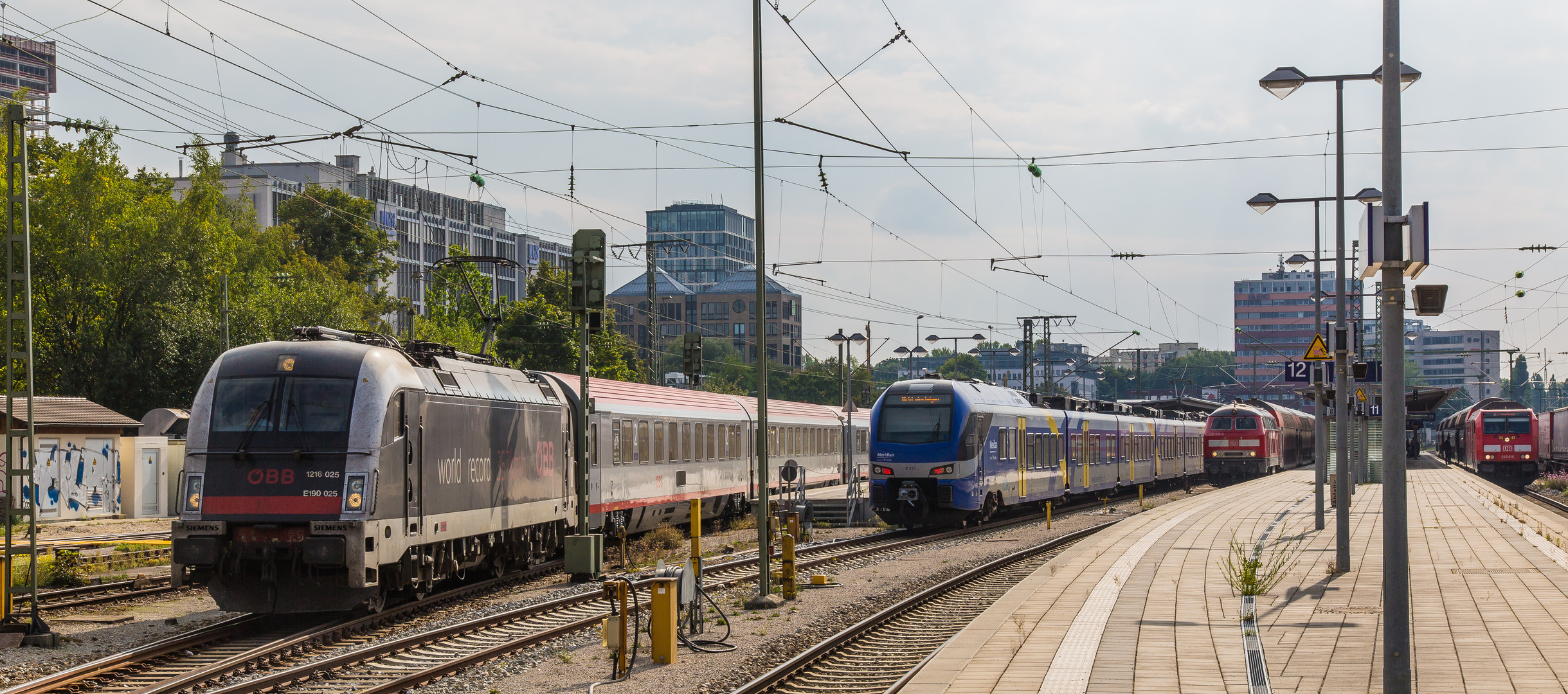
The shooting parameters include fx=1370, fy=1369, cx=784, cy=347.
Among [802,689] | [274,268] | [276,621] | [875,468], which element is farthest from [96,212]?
[802,689]

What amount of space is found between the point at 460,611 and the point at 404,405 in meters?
2.69

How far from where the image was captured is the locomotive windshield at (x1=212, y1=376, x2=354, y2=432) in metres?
14.6

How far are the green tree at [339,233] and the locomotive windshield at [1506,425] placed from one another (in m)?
53.1

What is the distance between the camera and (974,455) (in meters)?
29.0

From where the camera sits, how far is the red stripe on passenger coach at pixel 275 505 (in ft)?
46.8

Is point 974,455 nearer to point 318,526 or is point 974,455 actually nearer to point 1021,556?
point 1021,556

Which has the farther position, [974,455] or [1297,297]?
[1297,297]

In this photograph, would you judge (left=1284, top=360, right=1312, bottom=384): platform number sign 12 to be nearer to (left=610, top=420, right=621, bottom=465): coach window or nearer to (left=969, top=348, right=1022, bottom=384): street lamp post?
(left=610, top=420, right=621, bottom=465): coach window

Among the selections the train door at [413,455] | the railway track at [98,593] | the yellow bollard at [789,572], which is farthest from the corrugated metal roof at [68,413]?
the yellow bollard at [789,572]

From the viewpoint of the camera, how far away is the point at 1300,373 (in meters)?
24.4

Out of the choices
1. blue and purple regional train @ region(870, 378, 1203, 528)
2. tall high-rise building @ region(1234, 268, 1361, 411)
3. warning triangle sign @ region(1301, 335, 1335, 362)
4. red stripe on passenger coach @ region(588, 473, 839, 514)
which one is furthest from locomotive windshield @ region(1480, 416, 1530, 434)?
tall high-rise building @ region(1234, 268, 1361, 411)

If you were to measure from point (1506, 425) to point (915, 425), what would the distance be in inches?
1373

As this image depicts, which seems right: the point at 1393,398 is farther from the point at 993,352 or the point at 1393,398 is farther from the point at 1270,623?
the point at 993,352

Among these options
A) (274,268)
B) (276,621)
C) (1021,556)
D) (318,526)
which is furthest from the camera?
(274,268)
